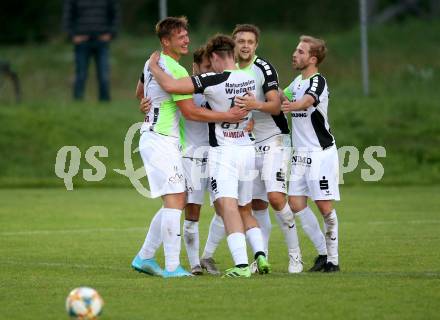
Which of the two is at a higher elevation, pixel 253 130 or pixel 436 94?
pixel 436 94

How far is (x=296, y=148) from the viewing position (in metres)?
12.6

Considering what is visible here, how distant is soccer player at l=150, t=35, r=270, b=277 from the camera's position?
450 inches

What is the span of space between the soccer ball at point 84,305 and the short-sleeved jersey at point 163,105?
340cm

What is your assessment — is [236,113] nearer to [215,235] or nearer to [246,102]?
[246,102]

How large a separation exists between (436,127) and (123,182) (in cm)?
729

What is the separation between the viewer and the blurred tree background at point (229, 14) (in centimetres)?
4062

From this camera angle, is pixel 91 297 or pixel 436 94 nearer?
pixel 91 297

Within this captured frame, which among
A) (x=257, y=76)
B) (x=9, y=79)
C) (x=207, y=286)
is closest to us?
(x=207, y=286)

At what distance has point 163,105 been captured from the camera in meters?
11.7

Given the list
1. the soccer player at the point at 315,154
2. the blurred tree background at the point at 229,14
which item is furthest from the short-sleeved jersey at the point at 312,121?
the blurred tree background at the point at 229,14

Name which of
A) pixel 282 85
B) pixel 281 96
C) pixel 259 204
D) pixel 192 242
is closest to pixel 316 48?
pixel 281 96

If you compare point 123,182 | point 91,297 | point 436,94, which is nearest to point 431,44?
point 436,94

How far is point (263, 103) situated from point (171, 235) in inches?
64.1

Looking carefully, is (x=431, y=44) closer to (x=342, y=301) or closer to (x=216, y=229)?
(x=216, y=229)
